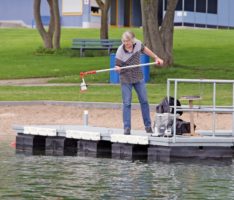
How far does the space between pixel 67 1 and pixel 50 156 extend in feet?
165

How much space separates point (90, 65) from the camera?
36875 millimetres

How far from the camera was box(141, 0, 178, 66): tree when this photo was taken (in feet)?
102

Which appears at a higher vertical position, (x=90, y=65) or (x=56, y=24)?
(x=56, y=24)

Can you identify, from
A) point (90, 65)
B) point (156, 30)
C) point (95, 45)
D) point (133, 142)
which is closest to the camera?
point (133, 142)

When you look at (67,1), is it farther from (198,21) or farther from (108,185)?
(108,185)

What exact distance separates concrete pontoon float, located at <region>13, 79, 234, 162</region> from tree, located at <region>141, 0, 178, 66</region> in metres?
12.5

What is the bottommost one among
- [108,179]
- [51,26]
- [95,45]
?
[108,179]

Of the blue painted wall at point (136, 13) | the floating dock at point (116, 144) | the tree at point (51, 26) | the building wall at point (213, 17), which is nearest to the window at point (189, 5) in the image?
the building wall at point (213, 17)

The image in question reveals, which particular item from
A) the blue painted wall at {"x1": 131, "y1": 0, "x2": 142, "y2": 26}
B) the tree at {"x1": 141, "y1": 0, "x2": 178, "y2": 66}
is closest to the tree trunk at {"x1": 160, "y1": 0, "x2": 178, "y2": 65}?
the tree at {"x1": 141, "y1": 0, "x2": 178, "y2": 66}

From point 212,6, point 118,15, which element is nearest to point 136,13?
point 118,15

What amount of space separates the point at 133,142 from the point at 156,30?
14.3m

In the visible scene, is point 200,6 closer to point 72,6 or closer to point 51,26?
point 72,6

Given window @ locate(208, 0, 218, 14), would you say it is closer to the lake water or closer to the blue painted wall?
the blue painted wall

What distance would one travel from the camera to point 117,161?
1692cm
